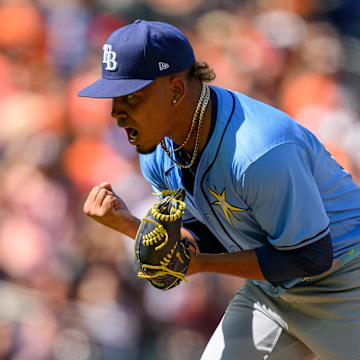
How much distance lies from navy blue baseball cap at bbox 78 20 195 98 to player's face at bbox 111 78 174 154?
0.16ft

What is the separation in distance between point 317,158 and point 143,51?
0.69 meters

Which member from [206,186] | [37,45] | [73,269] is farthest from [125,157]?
[206,186]

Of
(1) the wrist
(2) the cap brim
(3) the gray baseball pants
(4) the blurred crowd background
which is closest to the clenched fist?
(1) the wrist

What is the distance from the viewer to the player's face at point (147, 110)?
7.02 ft

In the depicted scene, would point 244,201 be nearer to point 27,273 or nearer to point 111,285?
point 111,285

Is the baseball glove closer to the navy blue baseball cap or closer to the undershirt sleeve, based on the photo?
the undershirt sleeve

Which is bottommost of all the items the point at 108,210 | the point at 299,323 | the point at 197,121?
the point at 299,323

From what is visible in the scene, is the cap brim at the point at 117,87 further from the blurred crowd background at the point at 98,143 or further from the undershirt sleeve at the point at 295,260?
the blurred crowd background at the point at 98,143

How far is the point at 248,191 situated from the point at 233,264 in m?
0.30

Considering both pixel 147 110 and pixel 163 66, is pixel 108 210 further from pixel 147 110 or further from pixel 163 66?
pixel 163 66

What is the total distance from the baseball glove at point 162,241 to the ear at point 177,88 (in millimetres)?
314

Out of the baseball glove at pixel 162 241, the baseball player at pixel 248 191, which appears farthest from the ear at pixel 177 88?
the baseball glove at pixel 162 241

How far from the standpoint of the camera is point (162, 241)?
7.16 ft

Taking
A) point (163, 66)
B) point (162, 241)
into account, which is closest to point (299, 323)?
point (162, 241)
